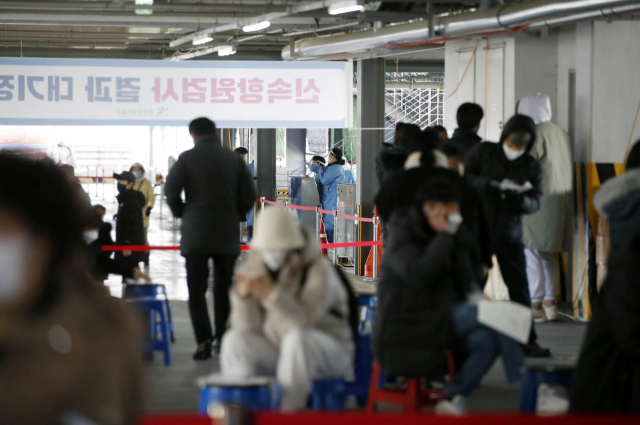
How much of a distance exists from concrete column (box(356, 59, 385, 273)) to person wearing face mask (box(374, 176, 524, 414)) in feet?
20.3

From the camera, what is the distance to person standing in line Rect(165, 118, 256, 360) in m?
5.69

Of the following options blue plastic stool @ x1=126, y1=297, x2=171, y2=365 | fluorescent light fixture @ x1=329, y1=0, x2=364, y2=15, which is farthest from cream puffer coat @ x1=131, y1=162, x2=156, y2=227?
blue plastic stool @ x1=126, y1=297, x2=171, y2=365

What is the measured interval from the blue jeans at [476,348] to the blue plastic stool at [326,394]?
0.69m

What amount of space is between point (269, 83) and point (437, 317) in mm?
4809

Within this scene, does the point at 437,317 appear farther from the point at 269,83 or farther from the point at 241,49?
the point at 241,49

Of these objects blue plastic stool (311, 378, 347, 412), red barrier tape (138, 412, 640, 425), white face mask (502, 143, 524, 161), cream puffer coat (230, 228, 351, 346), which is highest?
white face mask (502, 143, 524, 161)

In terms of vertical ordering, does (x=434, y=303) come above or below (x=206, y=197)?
below

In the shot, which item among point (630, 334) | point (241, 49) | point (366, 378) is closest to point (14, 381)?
point (630, 334)

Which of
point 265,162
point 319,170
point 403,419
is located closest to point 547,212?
point 403,419

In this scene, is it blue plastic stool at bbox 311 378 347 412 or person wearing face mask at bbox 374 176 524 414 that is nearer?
blue plastic stool at bbox 311 378 347 412

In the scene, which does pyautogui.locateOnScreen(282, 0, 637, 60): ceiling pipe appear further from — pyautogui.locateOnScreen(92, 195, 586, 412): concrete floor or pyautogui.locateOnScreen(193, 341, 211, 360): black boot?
pyautogui.locateOnScreen(193, 341, 211, 360): black boot

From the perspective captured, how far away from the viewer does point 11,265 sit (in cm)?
125

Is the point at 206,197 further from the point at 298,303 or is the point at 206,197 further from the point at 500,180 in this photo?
the point at 298,303

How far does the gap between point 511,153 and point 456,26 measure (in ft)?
7.42
